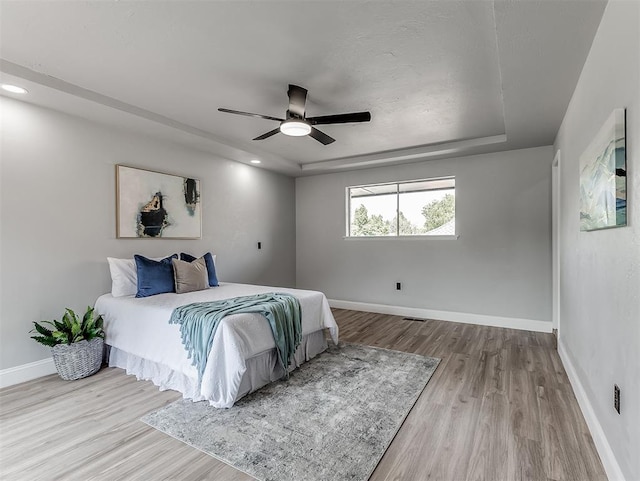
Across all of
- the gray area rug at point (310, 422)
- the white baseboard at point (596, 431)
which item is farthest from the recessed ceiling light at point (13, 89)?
the white baseboard at point (596, 431)

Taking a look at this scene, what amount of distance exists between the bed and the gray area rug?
146 mm

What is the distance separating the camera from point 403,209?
530 centimetres

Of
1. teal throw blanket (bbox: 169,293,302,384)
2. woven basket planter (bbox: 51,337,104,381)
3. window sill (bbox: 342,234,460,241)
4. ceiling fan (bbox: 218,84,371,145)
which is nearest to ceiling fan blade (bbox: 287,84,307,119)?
ceiling fan (bbox: 218,84,371,145)

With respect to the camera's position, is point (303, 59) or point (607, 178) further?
point (303, 59)

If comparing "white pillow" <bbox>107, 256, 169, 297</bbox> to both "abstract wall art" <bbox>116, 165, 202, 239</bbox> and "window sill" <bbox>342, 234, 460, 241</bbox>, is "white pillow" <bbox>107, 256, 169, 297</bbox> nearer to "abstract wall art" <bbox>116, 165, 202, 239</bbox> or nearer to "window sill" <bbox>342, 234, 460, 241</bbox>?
"abstract wall art" <bbox>116, 165, 202, 239</bbox>

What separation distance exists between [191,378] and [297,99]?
249 centimetres

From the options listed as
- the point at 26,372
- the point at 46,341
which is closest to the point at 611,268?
the point at 46,341

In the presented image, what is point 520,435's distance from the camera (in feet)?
6.56

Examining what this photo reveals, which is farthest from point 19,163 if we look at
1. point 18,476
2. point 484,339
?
point 484,339

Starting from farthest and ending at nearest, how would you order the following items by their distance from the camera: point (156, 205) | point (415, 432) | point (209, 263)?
point (209, 263) < point (156, 205) < point (415, 432)

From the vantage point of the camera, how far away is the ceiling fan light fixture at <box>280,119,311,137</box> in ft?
9.07

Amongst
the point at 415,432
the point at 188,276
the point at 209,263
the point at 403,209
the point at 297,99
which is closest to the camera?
the point at 415,432

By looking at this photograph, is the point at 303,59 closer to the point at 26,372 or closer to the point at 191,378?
the point at 191,378

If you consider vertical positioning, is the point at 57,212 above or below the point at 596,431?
above
